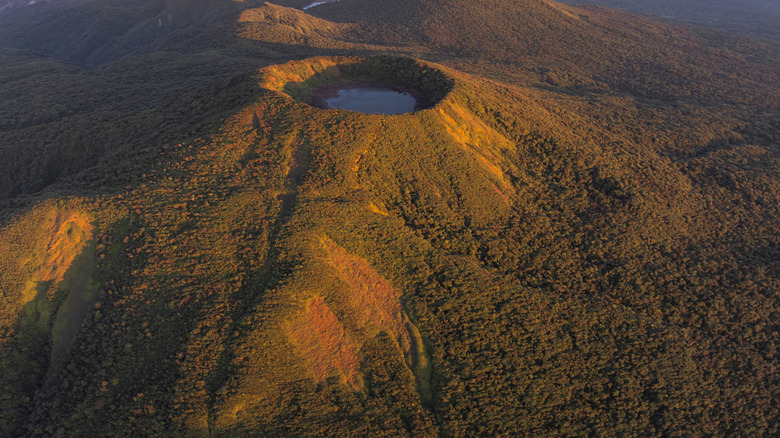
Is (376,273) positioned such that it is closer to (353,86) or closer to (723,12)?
(353,86)

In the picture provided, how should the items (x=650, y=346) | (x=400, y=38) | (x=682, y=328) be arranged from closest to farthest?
1. (x=650, y=346)
2. (x=682, y=328)
3. (x=400, y=38)

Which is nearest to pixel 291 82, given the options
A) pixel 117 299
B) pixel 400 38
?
pixel 117 299

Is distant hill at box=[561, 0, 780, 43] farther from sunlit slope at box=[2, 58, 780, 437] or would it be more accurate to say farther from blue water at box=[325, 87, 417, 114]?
blue water at box=[325, 87, 417, 114]

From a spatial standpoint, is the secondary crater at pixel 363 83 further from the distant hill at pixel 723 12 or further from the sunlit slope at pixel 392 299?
the distant hill at pixel 723 12

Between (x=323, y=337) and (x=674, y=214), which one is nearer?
(x=323, y=337)

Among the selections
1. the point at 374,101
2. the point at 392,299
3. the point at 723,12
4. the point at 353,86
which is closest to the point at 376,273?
the point at 392,299

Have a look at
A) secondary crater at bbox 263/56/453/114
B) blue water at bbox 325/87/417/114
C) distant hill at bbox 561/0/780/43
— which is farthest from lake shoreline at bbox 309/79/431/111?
distant hill at bbox 561/0/780/43

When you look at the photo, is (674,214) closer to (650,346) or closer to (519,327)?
(650,346)

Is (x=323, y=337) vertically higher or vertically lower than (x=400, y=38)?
lower
